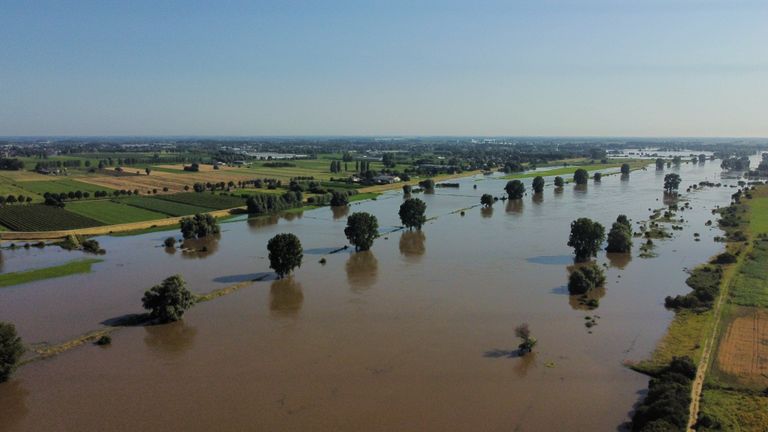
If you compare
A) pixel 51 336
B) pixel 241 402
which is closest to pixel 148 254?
pixel 51 336

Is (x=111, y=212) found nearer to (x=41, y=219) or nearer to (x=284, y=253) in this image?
(x=41, y=219)

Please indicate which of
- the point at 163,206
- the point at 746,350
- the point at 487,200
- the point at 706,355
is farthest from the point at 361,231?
the point at 163,206

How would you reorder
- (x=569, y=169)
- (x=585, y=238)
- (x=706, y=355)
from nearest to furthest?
(x=706, y=355) < (x=585, y=238) < (x=569, y=169)

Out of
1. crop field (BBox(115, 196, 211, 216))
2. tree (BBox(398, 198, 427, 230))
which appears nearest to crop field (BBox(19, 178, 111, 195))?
crop field (BBox(115, 196, 211, 216))

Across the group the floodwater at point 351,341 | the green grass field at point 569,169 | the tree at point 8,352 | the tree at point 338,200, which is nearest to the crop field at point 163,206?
the tree at point 338,200

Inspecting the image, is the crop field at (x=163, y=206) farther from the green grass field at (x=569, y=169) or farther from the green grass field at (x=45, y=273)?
the green grass field at (x=569, y=169)

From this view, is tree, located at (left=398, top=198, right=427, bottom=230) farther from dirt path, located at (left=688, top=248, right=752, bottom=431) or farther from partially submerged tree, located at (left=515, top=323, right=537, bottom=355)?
partially submerged tree, located at (left=515, top=323, right=537, bottom=355)
